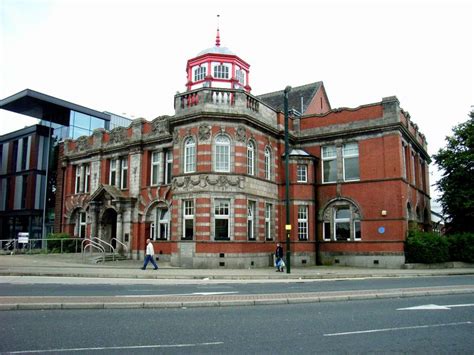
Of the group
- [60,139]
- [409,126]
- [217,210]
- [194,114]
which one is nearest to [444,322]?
[217,210]

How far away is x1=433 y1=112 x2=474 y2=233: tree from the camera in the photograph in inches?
1198

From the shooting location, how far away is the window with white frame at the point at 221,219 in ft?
79.4

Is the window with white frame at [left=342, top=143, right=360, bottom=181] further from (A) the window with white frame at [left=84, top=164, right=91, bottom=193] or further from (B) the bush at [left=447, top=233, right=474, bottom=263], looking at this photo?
(A) the window with white frame at [left=84, top=164, right=91, bottom=193]

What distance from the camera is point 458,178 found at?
102ft

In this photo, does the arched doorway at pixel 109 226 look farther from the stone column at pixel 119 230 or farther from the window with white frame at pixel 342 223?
the window with white frame at pixel 342 223

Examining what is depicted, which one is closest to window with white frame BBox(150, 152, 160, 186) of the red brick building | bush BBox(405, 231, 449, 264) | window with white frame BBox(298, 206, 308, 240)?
the red brick building

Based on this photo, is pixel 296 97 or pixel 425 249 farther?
pixel 296 97

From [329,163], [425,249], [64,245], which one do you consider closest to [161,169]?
[64,245]

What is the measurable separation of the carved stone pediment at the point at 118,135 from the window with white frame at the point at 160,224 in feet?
22.6

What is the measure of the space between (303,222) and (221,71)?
35.9 feet

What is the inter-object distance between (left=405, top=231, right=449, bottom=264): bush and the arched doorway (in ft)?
66.3

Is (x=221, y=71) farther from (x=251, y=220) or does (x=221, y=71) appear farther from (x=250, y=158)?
(x=251, y=220)

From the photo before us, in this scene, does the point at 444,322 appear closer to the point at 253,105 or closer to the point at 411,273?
the point at 411,273

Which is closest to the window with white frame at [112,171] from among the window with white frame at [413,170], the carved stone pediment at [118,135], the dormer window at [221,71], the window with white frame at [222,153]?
the carved stone pediment at [118,135]
